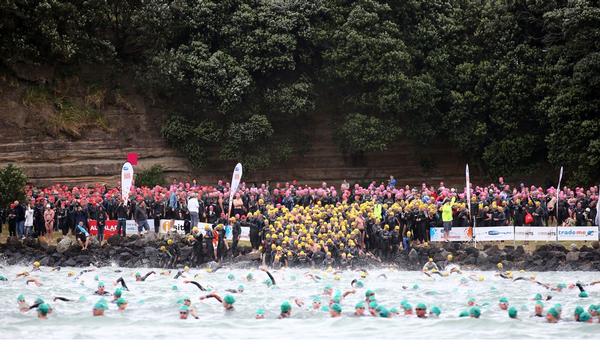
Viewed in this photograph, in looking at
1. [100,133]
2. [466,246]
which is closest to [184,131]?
[100,133]

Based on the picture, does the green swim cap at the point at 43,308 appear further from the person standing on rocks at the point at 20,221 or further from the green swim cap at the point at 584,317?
the person standing on rocks at the point at 20,221

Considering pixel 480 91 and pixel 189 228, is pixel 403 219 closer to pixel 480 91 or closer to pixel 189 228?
pixel 189 228

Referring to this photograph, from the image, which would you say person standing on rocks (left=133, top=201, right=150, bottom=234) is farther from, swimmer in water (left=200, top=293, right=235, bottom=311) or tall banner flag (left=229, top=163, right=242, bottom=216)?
swimmer in water (left=200, top=293, right=235, bottom=311)

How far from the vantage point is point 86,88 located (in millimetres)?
33188

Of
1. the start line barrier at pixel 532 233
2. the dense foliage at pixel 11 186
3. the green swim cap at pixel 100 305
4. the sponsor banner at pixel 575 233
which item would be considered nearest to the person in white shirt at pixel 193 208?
the dense foliage at pixel 11 186

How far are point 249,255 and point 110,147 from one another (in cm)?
1130

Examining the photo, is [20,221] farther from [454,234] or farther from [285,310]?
[285,310]

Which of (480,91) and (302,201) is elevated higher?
(480,91)

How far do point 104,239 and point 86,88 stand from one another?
368 inches

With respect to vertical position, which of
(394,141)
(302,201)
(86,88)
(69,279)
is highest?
(86,88)

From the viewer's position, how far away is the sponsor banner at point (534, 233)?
23828mm

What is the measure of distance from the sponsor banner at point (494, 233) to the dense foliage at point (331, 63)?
24.1 feet

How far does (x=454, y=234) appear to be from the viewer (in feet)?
79.7

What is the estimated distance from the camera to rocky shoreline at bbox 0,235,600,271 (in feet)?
75.0
